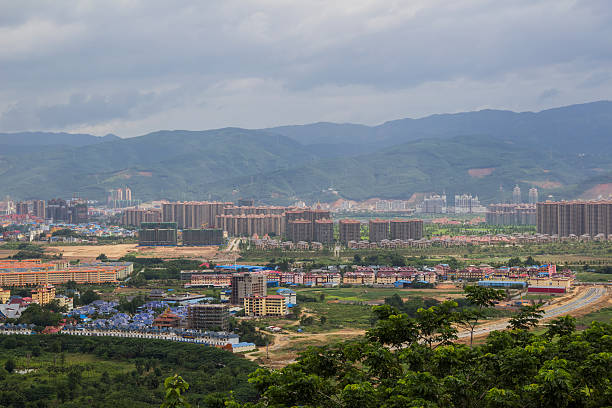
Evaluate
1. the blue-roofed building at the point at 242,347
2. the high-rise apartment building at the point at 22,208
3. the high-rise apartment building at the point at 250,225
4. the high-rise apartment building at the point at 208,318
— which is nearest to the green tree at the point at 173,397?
the blue-roofed building at the point at 242,347

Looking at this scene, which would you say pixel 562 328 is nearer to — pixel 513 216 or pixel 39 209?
pixel 513 216

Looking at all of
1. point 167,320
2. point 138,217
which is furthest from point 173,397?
point 138,217

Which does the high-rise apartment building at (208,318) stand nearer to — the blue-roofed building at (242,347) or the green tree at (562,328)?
the blue-roofed building at (242,347)

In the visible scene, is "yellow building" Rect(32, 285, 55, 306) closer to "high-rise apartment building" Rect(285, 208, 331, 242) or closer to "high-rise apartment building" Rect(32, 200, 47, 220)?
"high-rise apartment building" Rect(285, 208, 331, 242)

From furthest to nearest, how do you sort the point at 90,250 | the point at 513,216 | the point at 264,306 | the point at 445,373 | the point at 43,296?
the point at 513,216 → the point at 90,250 → the point at 43,296 → the point at 264,306 → the point at 445,373

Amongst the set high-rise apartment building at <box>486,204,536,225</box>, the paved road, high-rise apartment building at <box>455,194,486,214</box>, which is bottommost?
the paved road

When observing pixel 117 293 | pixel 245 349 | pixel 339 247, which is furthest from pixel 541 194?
pixel 245 349

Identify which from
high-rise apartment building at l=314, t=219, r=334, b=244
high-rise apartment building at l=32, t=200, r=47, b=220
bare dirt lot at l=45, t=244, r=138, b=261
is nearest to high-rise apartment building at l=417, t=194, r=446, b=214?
high-rise apartment building at l=32, t=200, r=47, b=220
